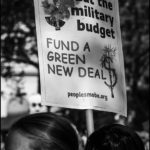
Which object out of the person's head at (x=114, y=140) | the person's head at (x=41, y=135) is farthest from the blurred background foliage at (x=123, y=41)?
the person's head at (x=41, y=135)

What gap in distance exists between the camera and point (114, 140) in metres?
2.04

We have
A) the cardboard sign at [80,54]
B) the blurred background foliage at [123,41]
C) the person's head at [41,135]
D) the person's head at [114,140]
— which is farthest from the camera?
the blurred background foliage at [123,41]

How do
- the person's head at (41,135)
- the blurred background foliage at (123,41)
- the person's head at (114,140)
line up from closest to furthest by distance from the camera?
the person's head at (41,135), the person's head at (114,140), the blurred background foliage at (123,41)

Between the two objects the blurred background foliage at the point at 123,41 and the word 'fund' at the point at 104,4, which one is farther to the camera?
the blurred background foliage at the point at 123,41

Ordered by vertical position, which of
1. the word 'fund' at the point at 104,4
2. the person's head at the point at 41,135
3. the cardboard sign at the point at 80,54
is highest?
the word 'fund' at the point at 104,4

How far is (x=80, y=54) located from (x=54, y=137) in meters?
0.76

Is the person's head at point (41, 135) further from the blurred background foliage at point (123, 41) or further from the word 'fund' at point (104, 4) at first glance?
the blurred background foliage at point (123, 41)

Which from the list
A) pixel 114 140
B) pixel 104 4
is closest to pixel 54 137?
pixel 114 140

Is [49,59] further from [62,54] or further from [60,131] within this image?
[60,131]

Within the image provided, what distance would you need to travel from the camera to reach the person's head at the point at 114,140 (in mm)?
2027

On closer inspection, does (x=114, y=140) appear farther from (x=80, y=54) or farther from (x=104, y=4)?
(x=104, y=4)

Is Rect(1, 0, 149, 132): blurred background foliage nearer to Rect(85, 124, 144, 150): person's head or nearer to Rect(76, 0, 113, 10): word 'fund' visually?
Rect(76, 0, 113, 10): word 'fund'

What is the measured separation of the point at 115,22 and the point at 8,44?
4.67 meters

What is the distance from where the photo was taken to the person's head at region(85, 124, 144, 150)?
2.03 metres
